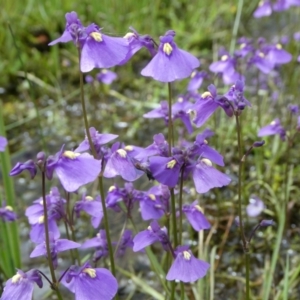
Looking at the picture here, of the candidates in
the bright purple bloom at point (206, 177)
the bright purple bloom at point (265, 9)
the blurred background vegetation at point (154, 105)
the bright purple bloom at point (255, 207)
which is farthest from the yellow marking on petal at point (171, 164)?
the bright purple bloom at point (265, 9)

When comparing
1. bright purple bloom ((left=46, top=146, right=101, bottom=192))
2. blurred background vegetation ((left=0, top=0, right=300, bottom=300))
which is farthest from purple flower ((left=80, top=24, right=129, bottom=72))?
blurred background vegetation ((left=0, top=0, right=300, bottom=300))

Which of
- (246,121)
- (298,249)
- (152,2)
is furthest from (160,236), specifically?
(152,2)

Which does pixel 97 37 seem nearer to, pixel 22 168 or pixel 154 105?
pixel 22 168

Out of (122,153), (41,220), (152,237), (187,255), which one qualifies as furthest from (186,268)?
(41,220)

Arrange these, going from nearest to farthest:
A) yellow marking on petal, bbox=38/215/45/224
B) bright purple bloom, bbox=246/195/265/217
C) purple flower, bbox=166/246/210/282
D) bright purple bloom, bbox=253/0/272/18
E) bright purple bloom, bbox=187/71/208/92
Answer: purple flower, bbox=166/246/210/282 → yellow marking on petal, bbox=38/215/45/224 → bright purple bloom, bbox=187/71/208/92 → bright purple bloom, bbox=246/195/265/217 → bright purple bloom, bbox=253/0/272/18

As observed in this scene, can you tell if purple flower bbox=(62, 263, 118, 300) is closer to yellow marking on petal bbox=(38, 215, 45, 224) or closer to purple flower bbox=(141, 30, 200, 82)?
yellow marking on petal bbox=(38, 215, 45, 224)

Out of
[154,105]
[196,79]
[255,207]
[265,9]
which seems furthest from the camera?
[154,105]

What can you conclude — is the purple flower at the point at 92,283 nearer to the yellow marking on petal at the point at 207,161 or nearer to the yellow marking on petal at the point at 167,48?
the yellow marking on petal at the point at 207,161

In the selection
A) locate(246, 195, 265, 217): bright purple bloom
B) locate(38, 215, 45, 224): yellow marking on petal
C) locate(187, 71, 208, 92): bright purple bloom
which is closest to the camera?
locate(38, 215, 45, 224): yellow marking on petal
